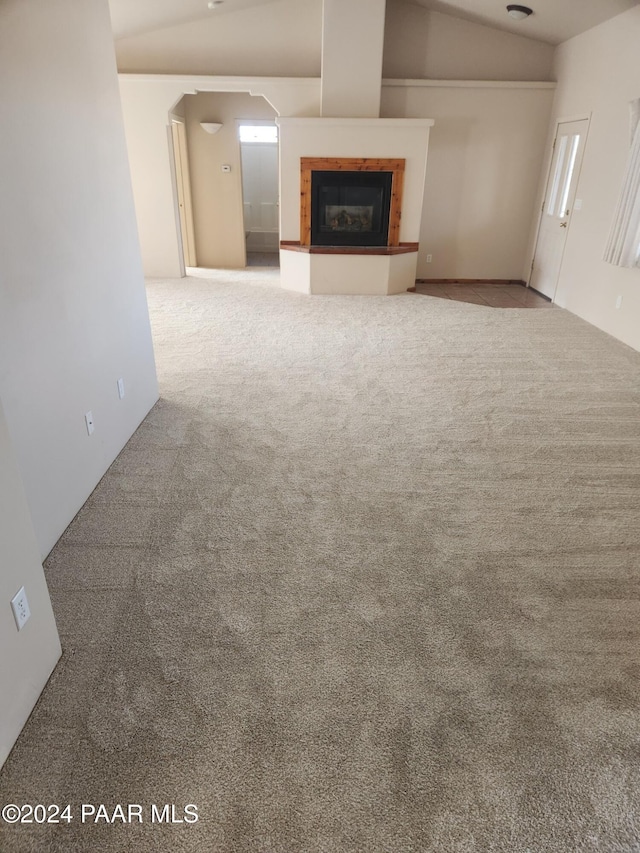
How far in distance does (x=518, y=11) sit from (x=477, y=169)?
5.66 feet

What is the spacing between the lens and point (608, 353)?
4820 millimetres

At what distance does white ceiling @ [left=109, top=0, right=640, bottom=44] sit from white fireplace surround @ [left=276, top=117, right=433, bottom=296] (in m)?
1.30

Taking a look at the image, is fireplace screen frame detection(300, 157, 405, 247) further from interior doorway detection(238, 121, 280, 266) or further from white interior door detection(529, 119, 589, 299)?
interior doorway detection(238, 121, 280, 266)

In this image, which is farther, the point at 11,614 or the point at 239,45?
the point at 239,45

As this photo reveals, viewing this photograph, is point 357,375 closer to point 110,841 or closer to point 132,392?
point 132,392

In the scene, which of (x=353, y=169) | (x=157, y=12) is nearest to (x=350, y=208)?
(x=353, y=169)

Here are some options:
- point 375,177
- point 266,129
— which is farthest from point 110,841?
point 266,129

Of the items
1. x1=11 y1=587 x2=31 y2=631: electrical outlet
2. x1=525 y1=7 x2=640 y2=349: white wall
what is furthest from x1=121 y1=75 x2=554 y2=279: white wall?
x1=11 y1=587 x2=31 y2=631: electrical outlet

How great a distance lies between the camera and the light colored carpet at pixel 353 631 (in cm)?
144

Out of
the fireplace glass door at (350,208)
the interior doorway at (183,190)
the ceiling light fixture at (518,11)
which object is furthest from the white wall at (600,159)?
the interior doorway at (183,190)

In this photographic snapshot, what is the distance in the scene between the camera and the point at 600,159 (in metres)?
5.57

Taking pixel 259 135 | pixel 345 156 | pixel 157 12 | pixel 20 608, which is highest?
A: pixel 157 12

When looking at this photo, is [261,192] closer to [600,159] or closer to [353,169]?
[353,169]

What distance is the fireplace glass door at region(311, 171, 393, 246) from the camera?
255 inches
